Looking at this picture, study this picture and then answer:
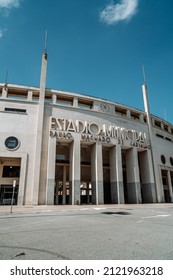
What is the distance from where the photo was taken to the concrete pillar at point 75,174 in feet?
87.1

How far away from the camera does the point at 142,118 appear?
39906 mm

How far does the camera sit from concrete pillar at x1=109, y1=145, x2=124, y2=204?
2961 cm

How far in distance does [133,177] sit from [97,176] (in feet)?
25.9

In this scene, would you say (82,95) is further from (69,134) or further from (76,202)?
(76,202)

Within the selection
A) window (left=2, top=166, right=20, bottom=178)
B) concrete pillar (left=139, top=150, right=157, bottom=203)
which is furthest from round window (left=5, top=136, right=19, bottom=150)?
concrete pillar (left=139, top=150, right=157, bottom=203)

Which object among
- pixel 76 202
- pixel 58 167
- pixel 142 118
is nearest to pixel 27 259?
pixel 76 202

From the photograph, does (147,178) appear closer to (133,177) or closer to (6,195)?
(133,177)

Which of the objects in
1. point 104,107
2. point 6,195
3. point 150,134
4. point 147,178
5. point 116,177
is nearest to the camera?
point 6,195

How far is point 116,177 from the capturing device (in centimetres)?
3048

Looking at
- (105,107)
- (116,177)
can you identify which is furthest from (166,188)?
(105,107)

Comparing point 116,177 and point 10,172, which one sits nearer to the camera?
point 10,172

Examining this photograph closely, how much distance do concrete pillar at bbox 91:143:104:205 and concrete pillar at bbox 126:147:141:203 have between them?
23.4 ft

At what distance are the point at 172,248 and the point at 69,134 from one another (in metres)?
25.4

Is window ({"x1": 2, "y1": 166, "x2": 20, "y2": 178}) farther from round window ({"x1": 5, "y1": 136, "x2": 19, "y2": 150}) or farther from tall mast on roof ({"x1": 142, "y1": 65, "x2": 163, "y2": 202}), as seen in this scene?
tall mast on roof ({"x1": 142, "y1": 65, "x2": 163, "y2": 202})
